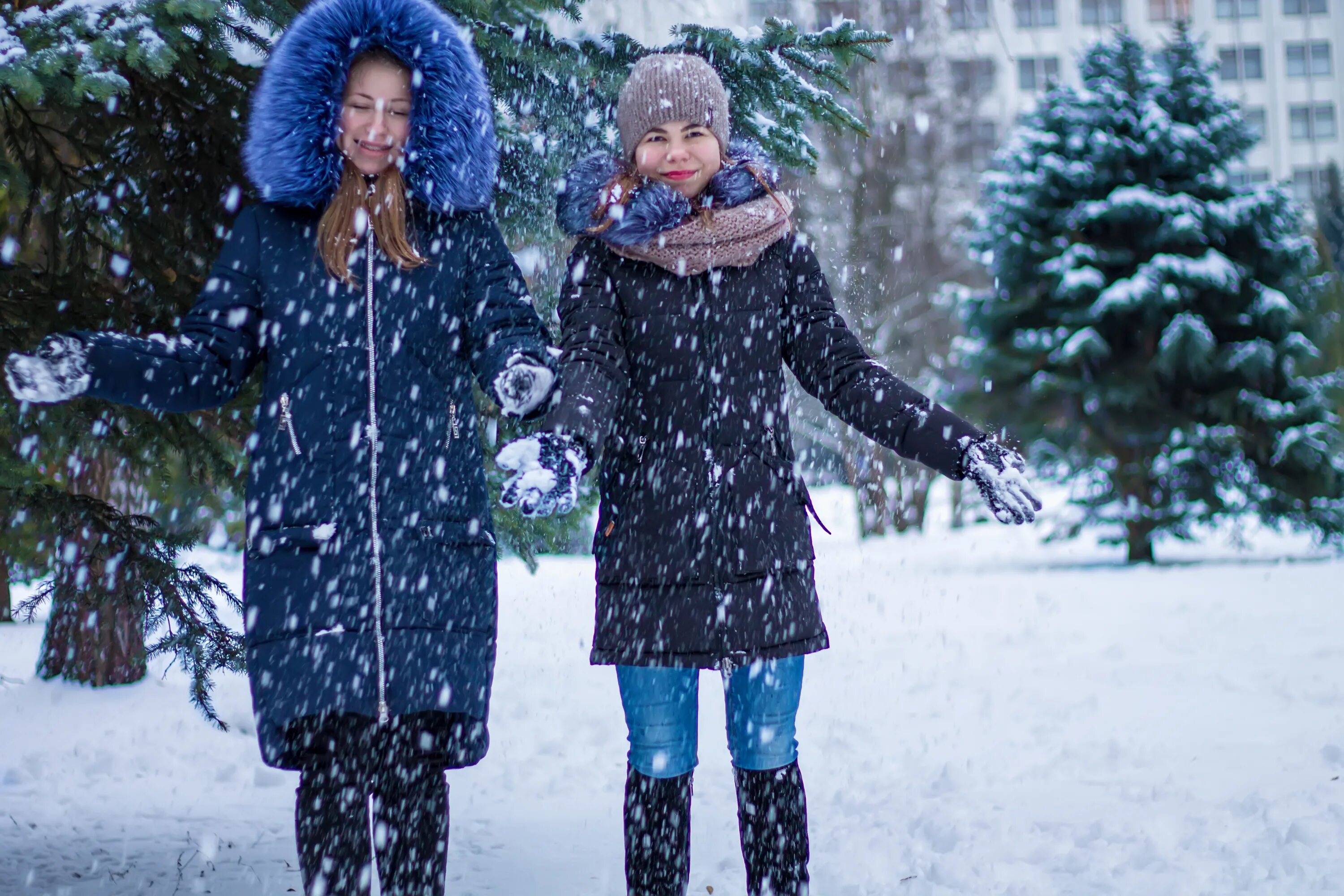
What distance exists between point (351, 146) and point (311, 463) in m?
0.79

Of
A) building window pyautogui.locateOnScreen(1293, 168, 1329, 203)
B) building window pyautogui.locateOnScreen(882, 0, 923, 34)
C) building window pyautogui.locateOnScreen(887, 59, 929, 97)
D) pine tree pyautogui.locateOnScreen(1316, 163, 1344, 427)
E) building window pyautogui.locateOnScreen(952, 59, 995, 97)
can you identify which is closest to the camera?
pine tree pyautogui.locateOnScreen(1316, 163, 1344, 427)

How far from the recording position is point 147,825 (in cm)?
436

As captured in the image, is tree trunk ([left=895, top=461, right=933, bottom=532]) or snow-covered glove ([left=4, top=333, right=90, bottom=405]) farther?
tree trunk ([left=895, top=461, right=933, bottom=532])

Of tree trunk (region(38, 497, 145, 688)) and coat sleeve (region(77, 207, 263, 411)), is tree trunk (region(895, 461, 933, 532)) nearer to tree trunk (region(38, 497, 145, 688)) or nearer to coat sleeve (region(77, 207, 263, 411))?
tree trunk (region(38, 497, 145, 688))

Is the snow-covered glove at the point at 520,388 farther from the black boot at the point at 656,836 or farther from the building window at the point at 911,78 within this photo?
the building window at the point at 911,78

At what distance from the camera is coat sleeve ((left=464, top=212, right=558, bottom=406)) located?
2.65m

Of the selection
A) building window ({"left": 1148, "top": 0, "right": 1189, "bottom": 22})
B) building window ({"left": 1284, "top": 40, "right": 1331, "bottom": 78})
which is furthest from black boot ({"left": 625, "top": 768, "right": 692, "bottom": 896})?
building window ({"left": 1284, "top": 40, "right": 1331, "bottom": 78})

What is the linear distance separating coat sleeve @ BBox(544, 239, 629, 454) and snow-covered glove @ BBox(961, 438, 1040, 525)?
818 millimetres

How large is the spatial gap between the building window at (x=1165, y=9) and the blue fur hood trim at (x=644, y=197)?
50931mm

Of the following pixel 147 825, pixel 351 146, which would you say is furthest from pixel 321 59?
pixel 147 825

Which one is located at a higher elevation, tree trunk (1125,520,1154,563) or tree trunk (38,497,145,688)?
tree trunk (1125,520,1154,563)

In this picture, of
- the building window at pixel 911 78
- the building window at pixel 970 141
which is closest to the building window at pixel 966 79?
the building window at pixel 970 141

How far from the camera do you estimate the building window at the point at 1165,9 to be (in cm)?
4778

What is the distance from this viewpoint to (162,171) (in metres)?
3.38
